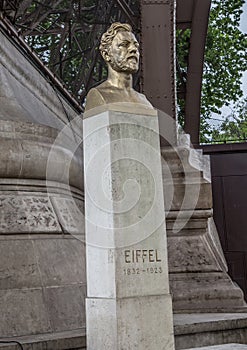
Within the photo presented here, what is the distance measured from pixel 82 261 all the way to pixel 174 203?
6.13 ft

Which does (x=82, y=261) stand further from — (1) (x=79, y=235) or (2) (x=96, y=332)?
(2) (x=96, y=332)

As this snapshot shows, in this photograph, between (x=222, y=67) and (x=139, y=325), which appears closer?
(x=139, y=325)

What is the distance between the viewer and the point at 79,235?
18.1 feet

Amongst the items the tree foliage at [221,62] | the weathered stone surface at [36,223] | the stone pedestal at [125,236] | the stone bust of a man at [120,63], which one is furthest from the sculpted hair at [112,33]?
the tree foliage at [221,62]

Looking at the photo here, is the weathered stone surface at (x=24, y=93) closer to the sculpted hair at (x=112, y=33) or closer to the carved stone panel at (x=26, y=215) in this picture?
the carved stone panel at (x=26, y=215)

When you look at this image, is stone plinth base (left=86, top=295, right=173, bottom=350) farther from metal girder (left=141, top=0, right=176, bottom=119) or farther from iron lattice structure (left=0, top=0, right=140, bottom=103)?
iron lattice structure (left=0, top=0, right=140, bottom=103)

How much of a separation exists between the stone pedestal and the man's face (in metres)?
0.39

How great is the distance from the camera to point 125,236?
3672 millimetres

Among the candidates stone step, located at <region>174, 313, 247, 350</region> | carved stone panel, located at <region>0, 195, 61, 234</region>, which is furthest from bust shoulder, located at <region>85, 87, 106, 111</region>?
stone step, located at <region>174, 313, 247, 350</region>

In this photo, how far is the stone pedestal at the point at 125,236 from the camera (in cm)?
356

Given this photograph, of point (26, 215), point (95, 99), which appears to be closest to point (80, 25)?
Result: point (26, 215)

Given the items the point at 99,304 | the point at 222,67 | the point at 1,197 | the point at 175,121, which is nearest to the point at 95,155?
the point at 99,304

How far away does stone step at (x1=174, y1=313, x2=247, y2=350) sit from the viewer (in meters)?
4.69

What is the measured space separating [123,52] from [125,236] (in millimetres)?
1434
